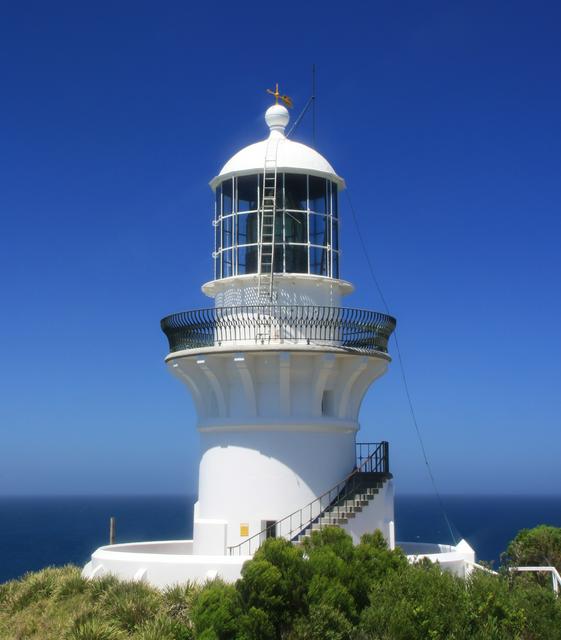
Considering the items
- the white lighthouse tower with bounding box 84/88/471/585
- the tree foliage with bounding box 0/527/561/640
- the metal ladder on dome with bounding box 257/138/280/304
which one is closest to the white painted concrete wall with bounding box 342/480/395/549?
the white lighthouse tower with bounding box 84/88/471/585

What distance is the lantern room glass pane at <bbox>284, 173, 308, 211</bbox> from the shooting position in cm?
2106

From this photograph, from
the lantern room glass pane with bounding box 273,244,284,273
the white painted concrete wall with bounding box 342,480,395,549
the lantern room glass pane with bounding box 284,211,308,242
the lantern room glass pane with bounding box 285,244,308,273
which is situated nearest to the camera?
the white painted concrete wall with bounding box 342,480,395,549

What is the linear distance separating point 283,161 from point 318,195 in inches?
45.6

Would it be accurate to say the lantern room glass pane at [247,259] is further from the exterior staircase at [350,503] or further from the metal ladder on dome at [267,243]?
the exterior staircase at [350,503]

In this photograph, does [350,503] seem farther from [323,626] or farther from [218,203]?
[218,203]

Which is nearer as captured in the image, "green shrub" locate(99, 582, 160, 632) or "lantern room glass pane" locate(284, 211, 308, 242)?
"green shrub" locate(99, 582, 160, 632)

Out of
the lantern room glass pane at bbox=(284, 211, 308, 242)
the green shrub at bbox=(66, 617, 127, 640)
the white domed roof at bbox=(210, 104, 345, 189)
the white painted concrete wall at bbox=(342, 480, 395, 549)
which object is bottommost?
the green shrub at bbox=(66, 617, 127, 640)

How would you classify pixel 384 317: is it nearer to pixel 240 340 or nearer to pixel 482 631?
pixel 240 340

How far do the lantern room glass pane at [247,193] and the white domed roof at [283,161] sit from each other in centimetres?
20

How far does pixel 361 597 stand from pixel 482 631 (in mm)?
2557

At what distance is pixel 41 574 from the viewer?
63.6 ft

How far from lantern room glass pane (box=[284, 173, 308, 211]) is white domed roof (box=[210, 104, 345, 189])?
186 mm

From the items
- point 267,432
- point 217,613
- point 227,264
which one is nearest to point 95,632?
point 217,613

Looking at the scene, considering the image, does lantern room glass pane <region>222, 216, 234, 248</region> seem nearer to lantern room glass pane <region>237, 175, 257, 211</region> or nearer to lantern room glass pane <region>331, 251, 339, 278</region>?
lantern room glass pane <region>237, 175, 257, 211</region>
